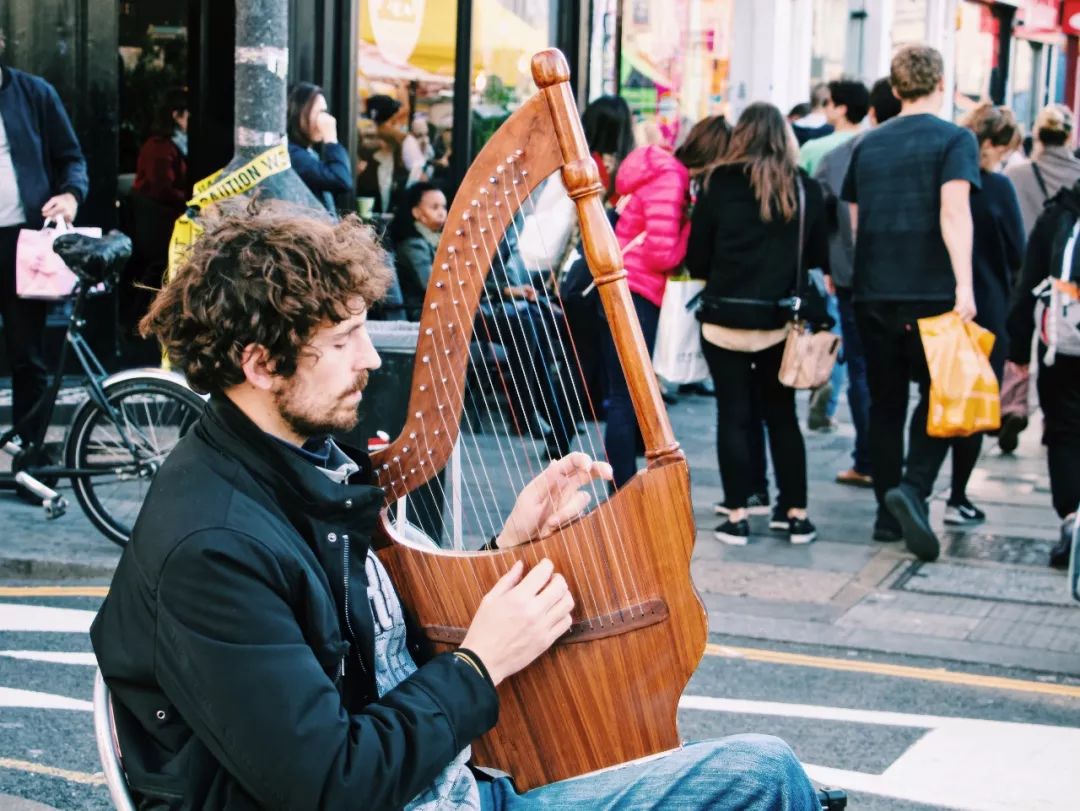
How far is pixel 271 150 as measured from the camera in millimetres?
6555

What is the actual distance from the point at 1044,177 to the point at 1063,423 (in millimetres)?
3146

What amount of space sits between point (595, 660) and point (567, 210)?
608 centimetres

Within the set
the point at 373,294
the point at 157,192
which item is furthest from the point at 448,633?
the point at 157,192

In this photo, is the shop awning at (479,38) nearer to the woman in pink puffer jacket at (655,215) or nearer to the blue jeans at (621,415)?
the woman in pink puffer jacket at (655,215)

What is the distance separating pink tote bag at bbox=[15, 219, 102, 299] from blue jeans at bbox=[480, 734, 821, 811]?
5.33m

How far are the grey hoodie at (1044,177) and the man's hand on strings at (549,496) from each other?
751cm

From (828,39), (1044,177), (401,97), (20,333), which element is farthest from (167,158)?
(828,39)

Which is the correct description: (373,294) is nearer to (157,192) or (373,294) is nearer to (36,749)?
(36,749)

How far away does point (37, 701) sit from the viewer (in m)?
4.90

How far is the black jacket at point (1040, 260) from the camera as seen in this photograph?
22.1 feet

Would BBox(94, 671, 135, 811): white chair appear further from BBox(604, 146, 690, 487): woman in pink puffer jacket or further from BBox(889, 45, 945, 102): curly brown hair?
BBox(889, 45, 945, 102): curly brown hair

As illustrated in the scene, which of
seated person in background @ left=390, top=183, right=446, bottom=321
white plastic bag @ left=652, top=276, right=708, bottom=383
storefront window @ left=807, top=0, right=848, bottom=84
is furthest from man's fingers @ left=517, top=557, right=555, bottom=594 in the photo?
storefront window @ left=807, top=0, right=848, bottom=84

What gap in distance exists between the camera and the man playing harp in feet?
6.89

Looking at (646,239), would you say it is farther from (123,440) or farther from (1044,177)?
(1044,177)
